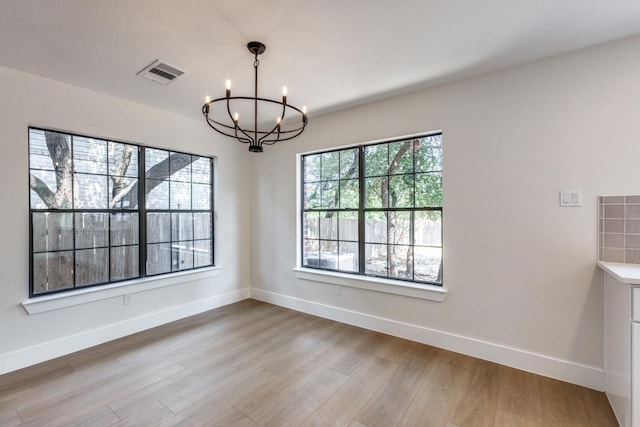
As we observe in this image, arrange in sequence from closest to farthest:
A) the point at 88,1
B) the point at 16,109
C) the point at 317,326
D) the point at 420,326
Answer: the point at 88,1 < the point at 16,109 < the point at 420,326 < the point at 317,326

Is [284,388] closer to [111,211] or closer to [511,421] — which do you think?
[511,421]

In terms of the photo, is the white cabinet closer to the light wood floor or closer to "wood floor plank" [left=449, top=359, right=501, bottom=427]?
the light wood floor

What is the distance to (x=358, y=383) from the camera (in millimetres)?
2338

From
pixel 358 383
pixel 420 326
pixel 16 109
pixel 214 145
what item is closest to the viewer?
pixel 358 383

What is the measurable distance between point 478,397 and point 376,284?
140 cm

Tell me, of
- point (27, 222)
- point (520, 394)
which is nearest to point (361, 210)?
point (520, 394)

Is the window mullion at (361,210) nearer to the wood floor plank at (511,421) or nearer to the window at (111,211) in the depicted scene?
the wood floor plank at (511,421)

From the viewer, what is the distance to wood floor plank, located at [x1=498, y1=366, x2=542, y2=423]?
1991 millimetres

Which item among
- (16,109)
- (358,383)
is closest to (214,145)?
(16,109)

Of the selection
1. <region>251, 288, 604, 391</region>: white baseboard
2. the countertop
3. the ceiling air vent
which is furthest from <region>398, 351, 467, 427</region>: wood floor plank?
the ceiling air vent

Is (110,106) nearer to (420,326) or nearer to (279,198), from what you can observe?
(279,198)

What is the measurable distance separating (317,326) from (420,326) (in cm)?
A: 119

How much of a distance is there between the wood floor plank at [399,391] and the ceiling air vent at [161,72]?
3.14 metres

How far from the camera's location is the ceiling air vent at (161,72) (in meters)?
2.51
